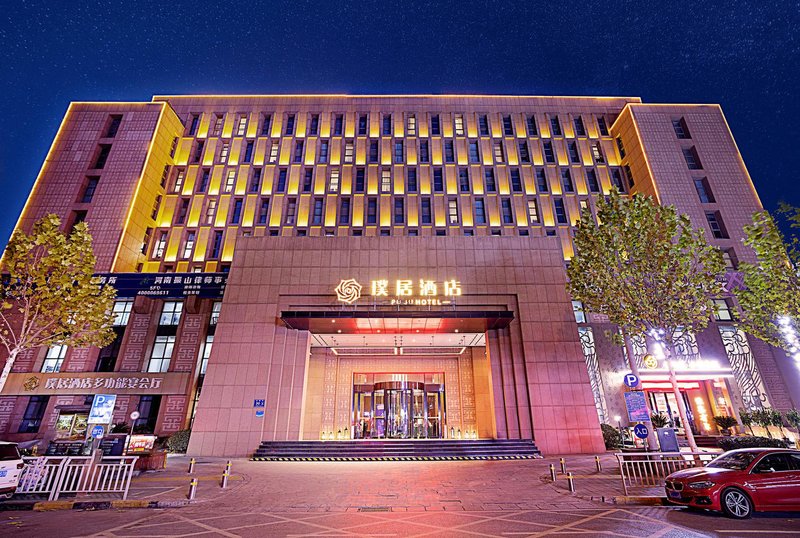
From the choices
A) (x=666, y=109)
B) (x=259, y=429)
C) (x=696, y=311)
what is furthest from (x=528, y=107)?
(x=259, y=429)

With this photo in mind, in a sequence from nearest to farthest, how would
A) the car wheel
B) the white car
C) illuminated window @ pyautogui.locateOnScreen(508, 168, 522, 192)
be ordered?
the car wheel < the white car < illuminated window @ pyautogui.locateOnScreen(508, 168, 522, 192)

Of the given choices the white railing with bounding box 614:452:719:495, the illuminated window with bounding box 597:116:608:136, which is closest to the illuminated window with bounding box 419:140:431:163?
the illuminated window with bounding box 597:116:608:136

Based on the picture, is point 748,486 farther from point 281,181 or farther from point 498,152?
point 281,181

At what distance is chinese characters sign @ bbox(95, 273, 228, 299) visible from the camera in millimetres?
25516

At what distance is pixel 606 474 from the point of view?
41.7 feet

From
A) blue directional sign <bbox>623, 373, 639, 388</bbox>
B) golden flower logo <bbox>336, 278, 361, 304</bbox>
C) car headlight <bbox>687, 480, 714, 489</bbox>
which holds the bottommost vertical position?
car headlight <bbox>687, 480, 714, 489</bbox>

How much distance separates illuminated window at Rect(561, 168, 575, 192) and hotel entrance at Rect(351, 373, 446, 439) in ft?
69.3

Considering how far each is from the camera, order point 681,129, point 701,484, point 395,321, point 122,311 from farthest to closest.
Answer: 1. point 681,129
2. point 122,311
3. point 395,321
4. point 701,484

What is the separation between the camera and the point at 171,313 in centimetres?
2844

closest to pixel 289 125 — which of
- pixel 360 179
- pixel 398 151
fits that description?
pixel 360 179

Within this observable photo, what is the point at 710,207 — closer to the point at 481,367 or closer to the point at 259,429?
the point at 481,367

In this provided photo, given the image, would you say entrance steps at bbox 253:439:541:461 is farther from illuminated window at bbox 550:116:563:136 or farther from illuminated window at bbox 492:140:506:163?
illuminated window at bbox 550:116:563:136

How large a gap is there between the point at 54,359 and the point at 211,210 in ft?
51.1

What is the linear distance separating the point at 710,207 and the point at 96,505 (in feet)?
133
